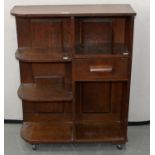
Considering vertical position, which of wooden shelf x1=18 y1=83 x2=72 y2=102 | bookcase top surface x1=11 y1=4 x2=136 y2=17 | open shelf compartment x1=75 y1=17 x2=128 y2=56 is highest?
bookcase top surface x1=11 y1=4 x2=136 y2=17

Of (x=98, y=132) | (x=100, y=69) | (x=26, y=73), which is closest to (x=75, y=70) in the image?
(x=100, y=69)

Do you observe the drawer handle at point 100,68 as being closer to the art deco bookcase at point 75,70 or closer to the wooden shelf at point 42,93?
the art deco bookcase at point 75,70

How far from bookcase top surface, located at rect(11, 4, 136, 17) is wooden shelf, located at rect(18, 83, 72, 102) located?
0.56 meters

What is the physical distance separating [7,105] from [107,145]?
2.87 ft

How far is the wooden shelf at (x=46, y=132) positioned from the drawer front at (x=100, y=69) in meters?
0.46

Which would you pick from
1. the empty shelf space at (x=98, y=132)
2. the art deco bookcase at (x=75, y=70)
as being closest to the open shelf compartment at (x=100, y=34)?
the art deco bookcase at (x=75, y=70)

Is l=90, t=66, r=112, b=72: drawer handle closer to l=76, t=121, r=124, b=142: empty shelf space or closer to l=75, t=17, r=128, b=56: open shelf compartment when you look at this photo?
l=75, t=17, r=128, b=56: open shelf compartment

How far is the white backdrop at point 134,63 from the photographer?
2092mm

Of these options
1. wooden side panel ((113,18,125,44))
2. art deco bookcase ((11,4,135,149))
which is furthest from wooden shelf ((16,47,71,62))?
wooden side panel ((113,18,125,44))

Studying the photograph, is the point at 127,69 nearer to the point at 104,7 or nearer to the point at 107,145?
the point at 104,7

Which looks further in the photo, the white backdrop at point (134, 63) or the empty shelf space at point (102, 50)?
the white backdrop at point (134, 63)

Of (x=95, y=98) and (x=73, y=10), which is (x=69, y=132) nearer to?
(x=95, y=98)

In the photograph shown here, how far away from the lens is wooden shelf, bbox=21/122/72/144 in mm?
2088

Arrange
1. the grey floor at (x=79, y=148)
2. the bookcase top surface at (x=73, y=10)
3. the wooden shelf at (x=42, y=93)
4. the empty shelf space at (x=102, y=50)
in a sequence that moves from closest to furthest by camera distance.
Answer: the bookcase top surface at (x=73, y=10)
the empty shelf space at (x=102, y=50)
the wooden shelf at (x=42, y=93)
the grey floor at (x=79, y=148)
